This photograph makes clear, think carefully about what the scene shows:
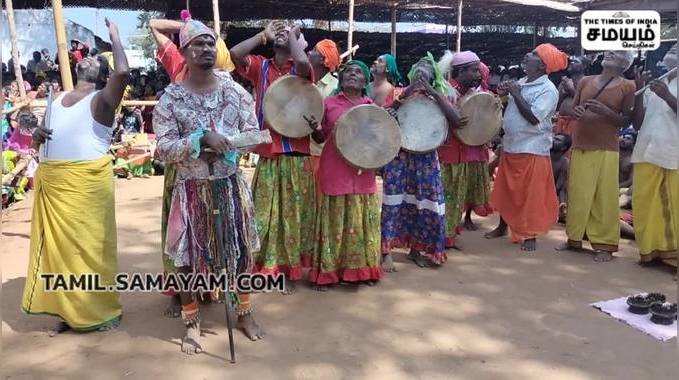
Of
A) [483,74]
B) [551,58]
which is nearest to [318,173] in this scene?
[483,74]

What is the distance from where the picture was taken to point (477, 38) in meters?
17.5

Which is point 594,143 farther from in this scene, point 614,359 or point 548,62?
point 614,359

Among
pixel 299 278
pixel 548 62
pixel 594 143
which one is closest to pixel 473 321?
pixel 299 278

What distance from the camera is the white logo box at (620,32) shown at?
5.48 meters

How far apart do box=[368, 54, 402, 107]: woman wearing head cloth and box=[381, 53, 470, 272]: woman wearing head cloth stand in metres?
0.15

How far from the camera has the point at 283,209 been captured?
4.24 m

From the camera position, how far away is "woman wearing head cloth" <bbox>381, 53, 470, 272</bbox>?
15.4ft

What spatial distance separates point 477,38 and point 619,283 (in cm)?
1414

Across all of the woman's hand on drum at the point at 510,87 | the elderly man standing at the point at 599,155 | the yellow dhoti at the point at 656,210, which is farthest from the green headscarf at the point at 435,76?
the yellow dhoti at the point at 656,210

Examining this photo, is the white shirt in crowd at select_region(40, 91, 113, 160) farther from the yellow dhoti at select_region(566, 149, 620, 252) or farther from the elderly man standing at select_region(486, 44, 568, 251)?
the yellow dhoti at select_region(566, 149, 620, 252)

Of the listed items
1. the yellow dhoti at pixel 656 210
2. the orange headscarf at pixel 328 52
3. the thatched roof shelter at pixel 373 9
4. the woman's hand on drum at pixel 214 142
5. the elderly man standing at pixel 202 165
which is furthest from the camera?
the thatched roof shelter at pixel 373 9

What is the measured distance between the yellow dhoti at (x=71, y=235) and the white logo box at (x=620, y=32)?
4544 mm

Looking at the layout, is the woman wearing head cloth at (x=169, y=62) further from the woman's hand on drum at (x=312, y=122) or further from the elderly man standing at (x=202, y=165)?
the woman's hand on drum at (x=312, y=122)

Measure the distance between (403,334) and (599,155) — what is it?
9.43 feet
